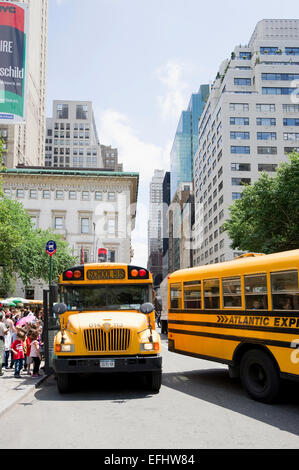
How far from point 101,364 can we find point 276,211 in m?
21.5

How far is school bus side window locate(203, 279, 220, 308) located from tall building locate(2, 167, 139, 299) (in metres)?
57.8

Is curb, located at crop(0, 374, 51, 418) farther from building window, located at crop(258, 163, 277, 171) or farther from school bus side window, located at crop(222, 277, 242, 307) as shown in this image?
building window, located at crop(258, 163, 277, 171)

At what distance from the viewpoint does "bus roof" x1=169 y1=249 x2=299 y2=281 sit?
7828 mm

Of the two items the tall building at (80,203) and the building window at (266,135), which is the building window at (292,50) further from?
the tall building at (80,203)

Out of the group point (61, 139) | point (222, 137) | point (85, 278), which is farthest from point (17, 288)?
point (61, 139)

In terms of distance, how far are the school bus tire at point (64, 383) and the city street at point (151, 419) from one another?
16cm

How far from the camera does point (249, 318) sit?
8.69 m

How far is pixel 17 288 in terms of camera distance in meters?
64.2

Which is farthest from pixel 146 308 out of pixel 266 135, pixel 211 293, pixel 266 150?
pixel 266 135

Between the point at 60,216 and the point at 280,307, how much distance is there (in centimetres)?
6502

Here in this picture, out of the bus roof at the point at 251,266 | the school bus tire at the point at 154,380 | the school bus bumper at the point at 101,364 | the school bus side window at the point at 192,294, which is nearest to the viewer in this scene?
the bus roof at the point at 251,266

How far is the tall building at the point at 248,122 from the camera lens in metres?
69.4

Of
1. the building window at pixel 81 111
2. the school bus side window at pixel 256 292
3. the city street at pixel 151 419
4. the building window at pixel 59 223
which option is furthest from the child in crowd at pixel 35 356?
the building window at pixel 81 111
